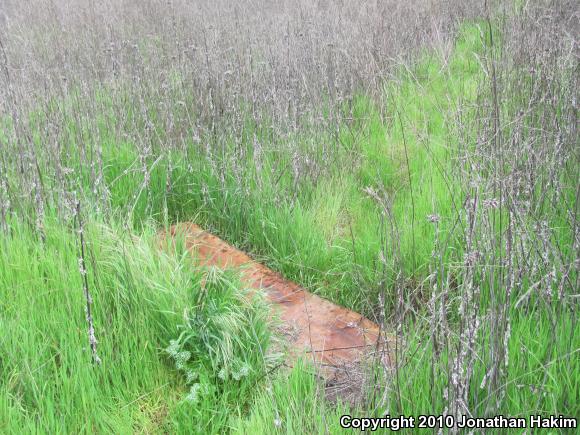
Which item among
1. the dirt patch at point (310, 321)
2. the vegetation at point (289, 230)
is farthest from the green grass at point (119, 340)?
the dirt patch at point (310, 321)

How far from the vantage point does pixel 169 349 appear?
86.6 inches

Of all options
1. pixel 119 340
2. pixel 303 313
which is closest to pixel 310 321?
pixel 303 313

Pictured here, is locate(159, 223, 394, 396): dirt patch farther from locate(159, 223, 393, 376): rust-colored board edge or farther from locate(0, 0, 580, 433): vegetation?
locate(0, 0, 580, 433): vegetation

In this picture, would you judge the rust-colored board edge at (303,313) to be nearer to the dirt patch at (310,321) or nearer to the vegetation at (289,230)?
Answer: the dirt patch at (310,321)

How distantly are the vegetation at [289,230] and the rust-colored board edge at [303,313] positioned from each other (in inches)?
4.2

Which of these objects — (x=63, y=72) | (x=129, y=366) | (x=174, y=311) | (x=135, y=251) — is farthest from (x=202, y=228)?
(x=63, y=72)

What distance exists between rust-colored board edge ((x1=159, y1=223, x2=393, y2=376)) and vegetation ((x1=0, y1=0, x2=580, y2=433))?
0.35 ft

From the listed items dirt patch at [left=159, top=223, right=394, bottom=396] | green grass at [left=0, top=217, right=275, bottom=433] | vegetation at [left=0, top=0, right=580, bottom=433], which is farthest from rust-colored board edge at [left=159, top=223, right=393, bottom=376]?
green grass at [left=0, top=217, right=275, bottom=433]

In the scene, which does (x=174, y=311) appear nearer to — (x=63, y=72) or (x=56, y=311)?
(x=56, y=311)

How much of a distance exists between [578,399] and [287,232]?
179cm

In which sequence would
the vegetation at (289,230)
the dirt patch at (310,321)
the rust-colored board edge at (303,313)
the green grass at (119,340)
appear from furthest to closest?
1. the rust-colored board edge at (303,313)
2. the dirt patch at (310,321)
3. the green grass at (119,340)
4. the vegetation at (289,230)

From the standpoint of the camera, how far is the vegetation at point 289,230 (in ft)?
6.13

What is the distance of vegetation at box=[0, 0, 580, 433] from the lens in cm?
187

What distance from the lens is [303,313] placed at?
269 cm
